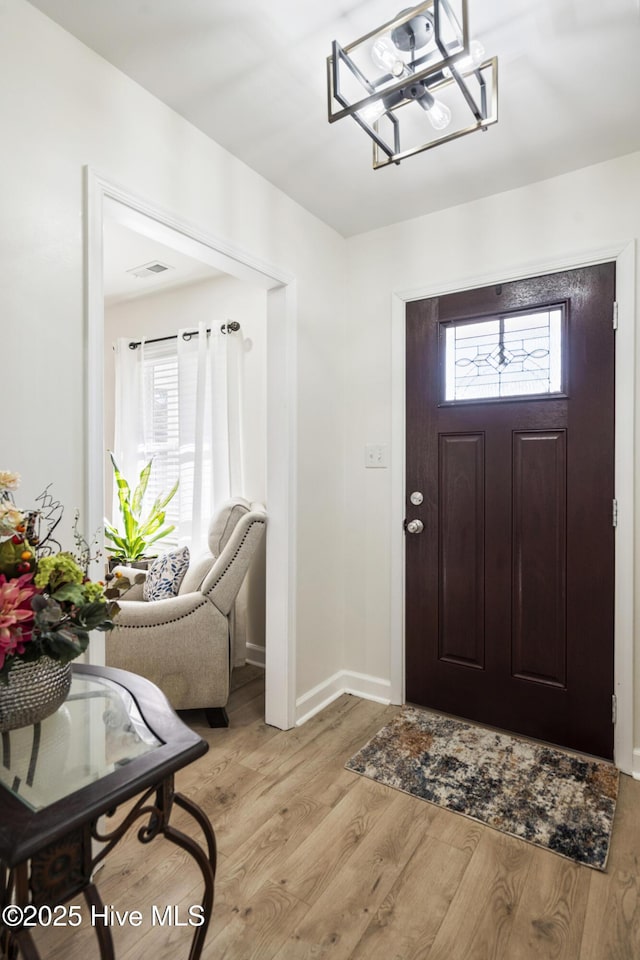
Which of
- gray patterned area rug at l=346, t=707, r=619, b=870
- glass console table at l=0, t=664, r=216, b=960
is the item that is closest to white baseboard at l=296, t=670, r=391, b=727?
gray patterned area rug at l=346, t=707, r=619, b=870

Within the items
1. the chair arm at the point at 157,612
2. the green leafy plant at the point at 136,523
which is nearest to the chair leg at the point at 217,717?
the chair arm at the point at 157,612

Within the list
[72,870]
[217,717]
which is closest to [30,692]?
[72,870]

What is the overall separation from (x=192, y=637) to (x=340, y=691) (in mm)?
945

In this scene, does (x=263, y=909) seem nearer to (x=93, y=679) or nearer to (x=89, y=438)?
(x=93, y=679)

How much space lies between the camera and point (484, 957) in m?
1.31

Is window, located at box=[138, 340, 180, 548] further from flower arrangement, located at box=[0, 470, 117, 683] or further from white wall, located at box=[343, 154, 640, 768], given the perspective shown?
flower arrangement, located at box=[0, 470, 117, 683]

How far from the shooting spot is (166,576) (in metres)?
2.82

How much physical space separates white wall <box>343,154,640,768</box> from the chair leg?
0.76m

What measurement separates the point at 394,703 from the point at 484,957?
1401 mm

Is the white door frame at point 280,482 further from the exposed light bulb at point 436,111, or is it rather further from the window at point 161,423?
the window at point 161,423

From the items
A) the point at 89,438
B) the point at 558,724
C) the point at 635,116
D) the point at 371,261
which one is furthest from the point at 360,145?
the point at 558,724

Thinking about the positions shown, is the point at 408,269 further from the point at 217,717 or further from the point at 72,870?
the point at 72,870

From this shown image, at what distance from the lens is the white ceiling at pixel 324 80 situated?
1.45 meters

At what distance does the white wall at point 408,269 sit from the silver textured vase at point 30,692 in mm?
1920
